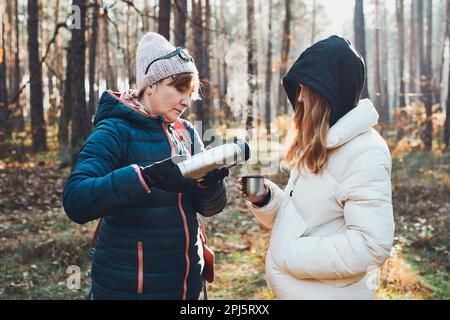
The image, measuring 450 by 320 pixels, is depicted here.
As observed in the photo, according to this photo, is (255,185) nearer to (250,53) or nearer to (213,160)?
(213,160)

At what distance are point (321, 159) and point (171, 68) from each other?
802 millimetres

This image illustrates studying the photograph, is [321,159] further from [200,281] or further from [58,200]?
[58,200]

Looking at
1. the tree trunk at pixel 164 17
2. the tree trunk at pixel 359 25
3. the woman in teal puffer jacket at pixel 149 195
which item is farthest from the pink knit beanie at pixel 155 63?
the tree trunk at pixel 359 25

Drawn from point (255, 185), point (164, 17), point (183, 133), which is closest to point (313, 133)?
point (255, 185)

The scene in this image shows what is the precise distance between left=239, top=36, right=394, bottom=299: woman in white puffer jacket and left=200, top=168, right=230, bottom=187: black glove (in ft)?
1.15

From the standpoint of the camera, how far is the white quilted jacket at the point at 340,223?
1.95 m

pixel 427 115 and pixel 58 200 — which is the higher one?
pixel 427 115

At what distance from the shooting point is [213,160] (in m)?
1.90

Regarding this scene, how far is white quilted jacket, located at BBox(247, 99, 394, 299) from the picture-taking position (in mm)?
1947

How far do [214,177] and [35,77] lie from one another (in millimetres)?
13826

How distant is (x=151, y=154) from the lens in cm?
218

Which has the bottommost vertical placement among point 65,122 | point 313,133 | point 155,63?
point 313,133

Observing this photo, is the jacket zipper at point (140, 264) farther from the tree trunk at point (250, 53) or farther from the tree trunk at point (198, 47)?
the tree trunk at point (198, 47)
